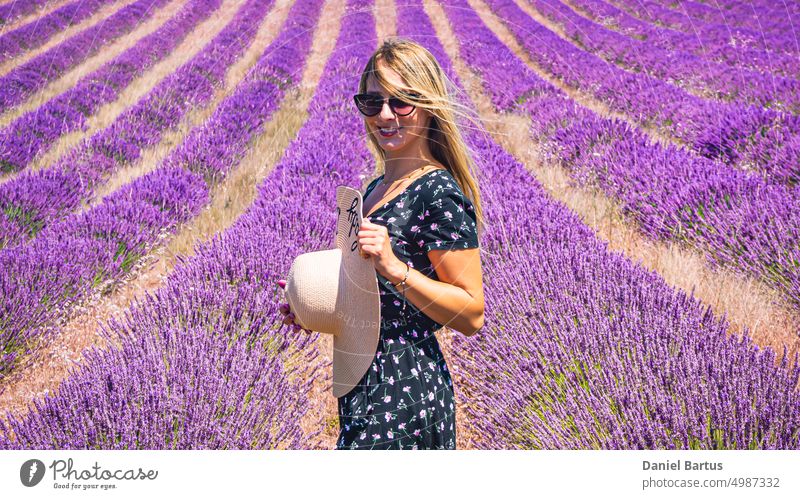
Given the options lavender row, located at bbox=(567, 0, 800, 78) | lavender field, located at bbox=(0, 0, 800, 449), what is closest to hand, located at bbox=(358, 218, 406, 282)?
lavender field, located at bbox=(0, 0, 800, 449)

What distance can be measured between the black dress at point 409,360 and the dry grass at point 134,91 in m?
3.22

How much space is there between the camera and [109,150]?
445cm

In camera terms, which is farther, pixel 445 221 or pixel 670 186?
pixel 670 186

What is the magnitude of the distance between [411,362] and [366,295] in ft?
0.85

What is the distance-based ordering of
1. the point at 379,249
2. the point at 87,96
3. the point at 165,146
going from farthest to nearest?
the point at 87,96 < the point at 165,146 < the point at 379,249

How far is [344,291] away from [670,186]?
281 cm

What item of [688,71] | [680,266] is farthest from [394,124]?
[688,71]

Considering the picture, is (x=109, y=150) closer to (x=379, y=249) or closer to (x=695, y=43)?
(x=379, y=249)

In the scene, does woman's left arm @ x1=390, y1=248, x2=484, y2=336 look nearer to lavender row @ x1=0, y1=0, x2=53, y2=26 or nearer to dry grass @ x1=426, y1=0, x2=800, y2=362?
dry grass @ x1=426, y1=0, x2=800, y2=362

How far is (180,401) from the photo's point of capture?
5.43ft

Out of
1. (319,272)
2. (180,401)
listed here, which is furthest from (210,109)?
(319,272)

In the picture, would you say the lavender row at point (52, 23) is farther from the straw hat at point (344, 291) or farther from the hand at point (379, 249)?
the hand at point (379, 249)

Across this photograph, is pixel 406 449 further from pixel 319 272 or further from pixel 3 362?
pixel 3 362
